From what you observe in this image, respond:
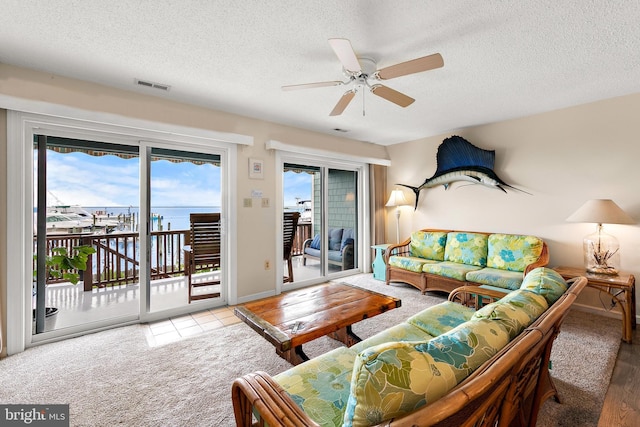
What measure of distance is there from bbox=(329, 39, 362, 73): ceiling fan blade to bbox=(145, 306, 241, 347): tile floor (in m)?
2.69

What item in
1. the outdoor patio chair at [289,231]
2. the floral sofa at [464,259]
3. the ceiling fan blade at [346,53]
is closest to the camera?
the ceiling fan blade at [346,53]

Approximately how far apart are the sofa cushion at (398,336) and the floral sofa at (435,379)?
5.5 inches

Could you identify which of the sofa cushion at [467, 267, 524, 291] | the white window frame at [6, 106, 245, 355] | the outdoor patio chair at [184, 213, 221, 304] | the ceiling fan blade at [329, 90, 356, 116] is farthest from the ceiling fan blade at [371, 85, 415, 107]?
the outdoor patio chair at [184, 213, 221, 304]

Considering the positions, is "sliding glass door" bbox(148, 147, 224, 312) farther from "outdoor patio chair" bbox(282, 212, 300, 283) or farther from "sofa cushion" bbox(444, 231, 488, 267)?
"sofa cushion" bbox(444, 231, 488, 267)

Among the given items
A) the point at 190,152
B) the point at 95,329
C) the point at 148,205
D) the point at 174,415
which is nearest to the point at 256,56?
the point at 190,152

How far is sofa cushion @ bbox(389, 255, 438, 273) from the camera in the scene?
12.9 feet

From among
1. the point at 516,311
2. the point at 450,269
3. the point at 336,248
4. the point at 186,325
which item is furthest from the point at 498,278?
the point at 186,325

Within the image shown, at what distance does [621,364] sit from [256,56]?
3.72 m

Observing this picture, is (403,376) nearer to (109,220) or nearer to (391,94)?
(391,94)

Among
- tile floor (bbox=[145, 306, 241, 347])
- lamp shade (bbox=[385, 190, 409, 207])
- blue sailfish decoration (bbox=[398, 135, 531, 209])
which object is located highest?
blue sailfish decoration (bbox=[398, 135, 531, 209])

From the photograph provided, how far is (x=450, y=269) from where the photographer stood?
141 inches

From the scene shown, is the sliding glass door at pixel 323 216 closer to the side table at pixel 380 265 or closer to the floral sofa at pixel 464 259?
the side table at pixel 380 265

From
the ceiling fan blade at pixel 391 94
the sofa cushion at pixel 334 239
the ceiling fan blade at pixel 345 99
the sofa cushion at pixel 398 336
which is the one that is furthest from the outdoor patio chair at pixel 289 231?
the sofa cushion at pixel 398 336

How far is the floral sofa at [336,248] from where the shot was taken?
473 cm
